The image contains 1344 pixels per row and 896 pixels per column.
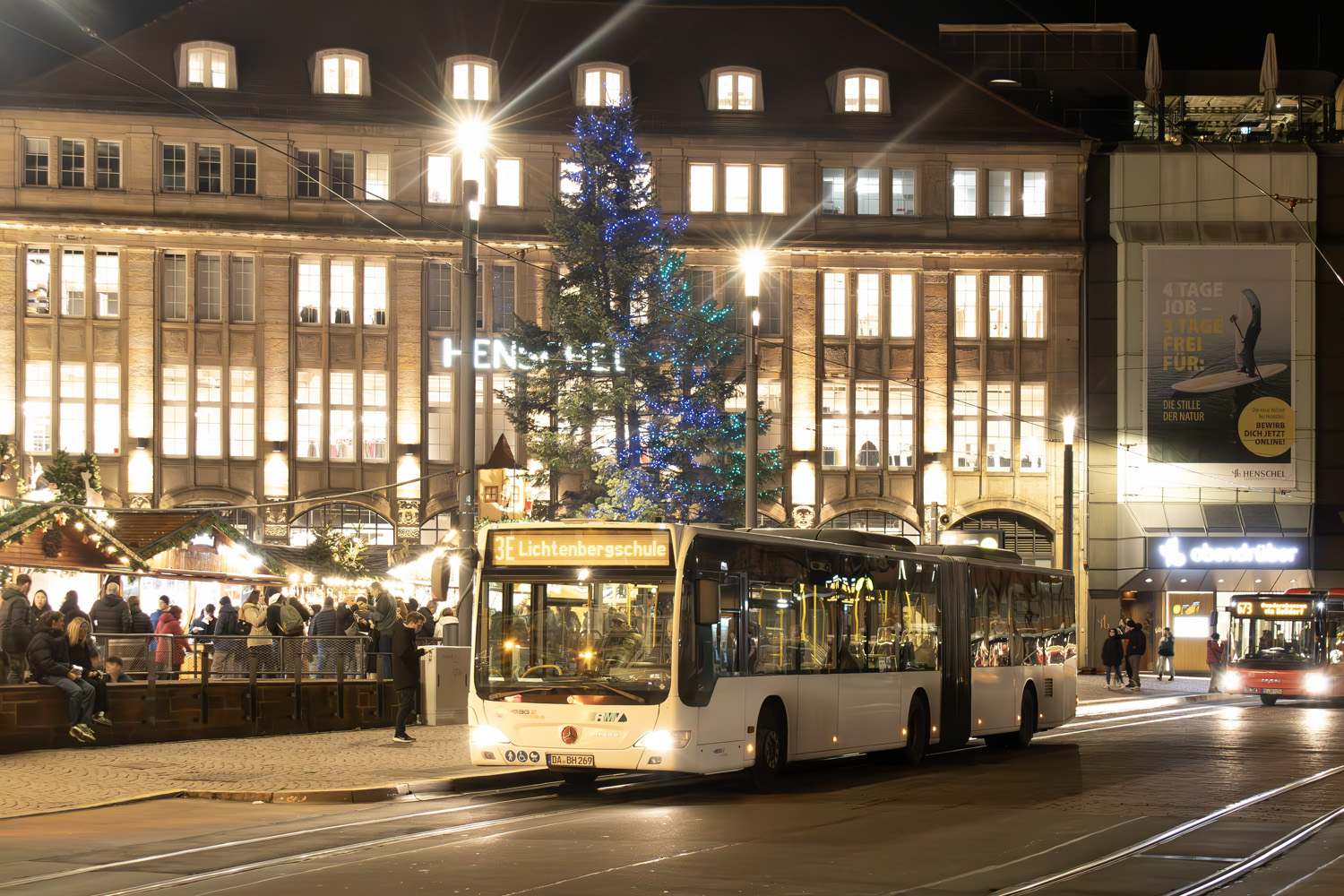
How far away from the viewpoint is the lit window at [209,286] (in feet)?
162

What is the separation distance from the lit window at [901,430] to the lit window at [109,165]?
22.9m

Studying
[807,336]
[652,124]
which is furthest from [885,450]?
[652,124]

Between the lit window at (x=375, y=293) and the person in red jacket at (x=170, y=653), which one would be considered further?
the lit window at (x=375, y=293)

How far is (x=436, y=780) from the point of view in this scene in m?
16.6

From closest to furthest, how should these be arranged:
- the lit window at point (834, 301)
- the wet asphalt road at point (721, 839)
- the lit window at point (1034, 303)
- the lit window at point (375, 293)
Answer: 1. the wet asphalt road at point (721, 839)
2. the lit window at point (375, 293)
3. the lit window at point (834, 301)
4. the lit window at point (1034, 303)

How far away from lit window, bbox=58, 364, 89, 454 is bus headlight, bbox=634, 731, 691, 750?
3634 cm

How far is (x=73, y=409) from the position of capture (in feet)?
159

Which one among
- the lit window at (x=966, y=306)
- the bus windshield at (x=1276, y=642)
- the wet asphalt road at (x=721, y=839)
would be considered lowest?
the bus windshield at (x=1276, y=642)

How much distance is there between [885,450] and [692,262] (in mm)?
7919

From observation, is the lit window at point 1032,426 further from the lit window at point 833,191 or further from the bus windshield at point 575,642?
the bus windshield at point 575,642

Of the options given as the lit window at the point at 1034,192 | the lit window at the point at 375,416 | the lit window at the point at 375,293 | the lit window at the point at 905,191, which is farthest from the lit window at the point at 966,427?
the lit window at the point at 375,293

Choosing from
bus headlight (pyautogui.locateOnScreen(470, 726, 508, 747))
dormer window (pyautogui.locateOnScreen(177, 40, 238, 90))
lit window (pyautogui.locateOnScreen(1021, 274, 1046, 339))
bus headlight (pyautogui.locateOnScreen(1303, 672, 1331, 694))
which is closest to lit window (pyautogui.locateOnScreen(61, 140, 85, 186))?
dormer window (pyautogui.locateOnScreen(177, 40, 238, 90))

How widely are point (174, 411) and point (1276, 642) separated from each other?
97.4 ft

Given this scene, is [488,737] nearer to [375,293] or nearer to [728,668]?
[728,668]
